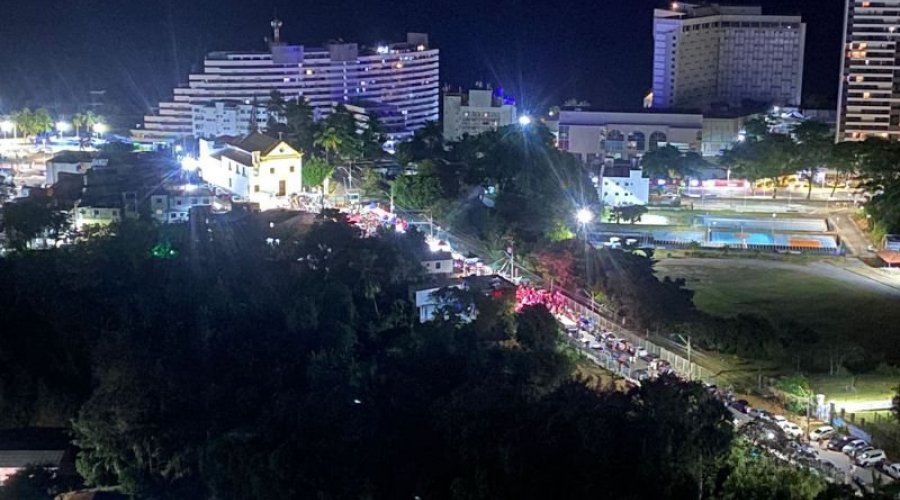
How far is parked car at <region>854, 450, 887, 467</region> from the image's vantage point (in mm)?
8213

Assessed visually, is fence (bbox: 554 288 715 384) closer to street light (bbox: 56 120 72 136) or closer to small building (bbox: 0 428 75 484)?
small building (bbox: 0 428 75 484)

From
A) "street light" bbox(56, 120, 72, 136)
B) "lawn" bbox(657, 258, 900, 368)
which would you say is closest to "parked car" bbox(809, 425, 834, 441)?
"lawn" bbox(657, 258, 900, 368)

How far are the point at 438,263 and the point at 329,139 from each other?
18.4ft

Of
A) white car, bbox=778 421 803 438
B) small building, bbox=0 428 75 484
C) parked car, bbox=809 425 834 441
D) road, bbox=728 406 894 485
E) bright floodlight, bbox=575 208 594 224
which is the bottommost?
small building, bbox=0 428 75 484

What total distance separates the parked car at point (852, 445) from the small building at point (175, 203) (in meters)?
8.64

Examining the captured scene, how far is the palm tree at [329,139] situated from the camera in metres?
17.5

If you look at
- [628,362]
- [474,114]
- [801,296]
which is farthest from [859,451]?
[474,114]

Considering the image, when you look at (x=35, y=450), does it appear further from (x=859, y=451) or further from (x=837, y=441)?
(x=859, y=451)

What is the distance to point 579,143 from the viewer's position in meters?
21.6

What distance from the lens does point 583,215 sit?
16.1 m

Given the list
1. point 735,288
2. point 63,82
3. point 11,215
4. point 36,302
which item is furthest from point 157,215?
point 63,82

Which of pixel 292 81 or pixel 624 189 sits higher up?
pixel 292 81

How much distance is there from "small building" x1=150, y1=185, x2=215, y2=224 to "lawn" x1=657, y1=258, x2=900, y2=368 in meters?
5.87

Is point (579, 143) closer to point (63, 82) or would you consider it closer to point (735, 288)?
point (735, 288)
